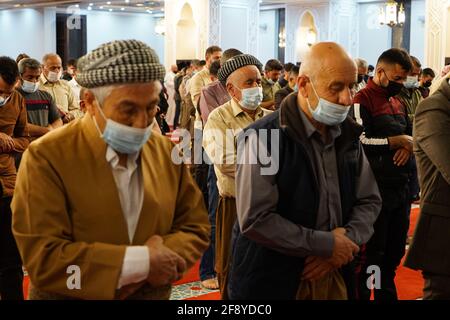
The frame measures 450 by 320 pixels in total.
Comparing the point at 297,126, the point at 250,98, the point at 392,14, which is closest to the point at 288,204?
the point at 297,126

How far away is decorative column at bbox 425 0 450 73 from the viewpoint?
43.9ft

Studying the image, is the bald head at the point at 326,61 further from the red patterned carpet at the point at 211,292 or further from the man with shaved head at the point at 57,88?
the man with shaved head at the point at 57,88

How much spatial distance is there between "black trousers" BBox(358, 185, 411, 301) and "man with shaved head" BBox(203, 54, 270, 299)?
90cm

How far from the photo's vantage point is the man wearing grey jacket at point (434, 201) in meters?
3.35

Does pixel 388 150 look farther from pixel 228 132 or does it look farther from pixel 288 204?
pixel 288 204

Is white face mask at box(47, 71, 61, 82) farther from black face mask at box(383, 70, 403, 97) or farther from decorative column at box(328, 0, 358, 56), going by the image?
decorative column at box(328, 0, 358, 56)

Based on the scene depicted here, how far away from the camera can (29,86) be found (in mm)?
5348

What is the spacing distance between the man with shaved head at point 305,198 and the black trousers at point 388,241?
1.62 m

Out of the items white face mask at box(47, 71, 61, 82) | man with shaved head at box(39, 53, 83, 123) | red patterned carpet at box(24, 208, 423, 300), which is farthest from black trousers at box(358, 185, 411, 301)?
white face mask at box(47, 71, 61, 82)

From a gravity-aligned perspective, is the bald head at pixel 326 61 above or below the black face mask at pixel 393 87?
above

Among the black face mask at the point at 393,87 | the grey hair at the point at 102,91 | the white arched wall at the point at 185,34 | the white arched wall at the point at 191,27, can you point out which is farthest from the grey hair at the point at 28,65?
the white arched wall at the point at 185,34

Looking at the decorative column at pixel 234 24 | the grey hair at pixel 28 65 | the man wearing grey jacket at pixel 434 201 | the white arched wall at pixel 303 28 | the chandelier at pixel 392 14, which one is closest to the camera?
the man wearing grey jacket at pixel 434 201

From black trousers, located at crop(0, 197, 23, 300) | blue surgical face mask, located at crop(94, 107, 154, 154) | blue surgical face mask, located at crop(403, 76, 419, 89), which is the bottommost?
black trousers, located at crop(0, 197, 23, 300)
